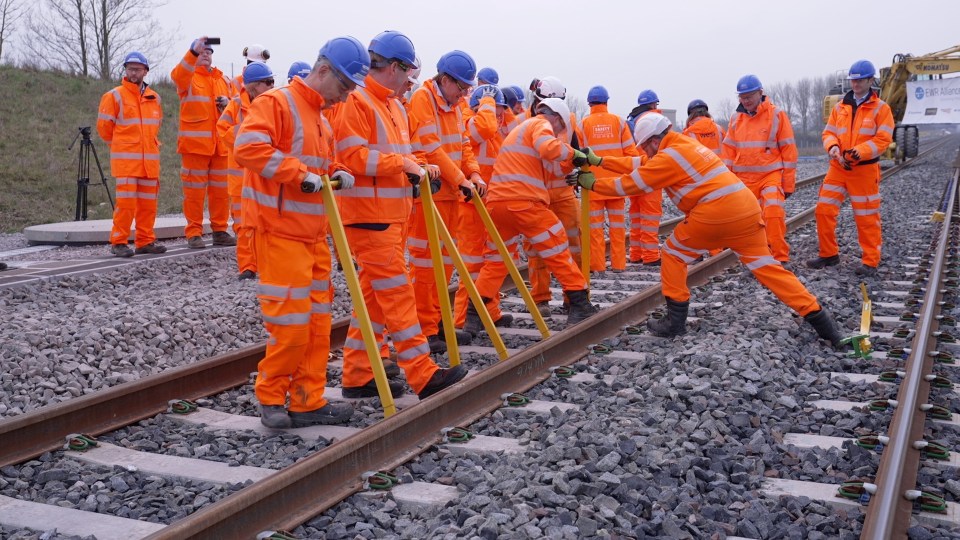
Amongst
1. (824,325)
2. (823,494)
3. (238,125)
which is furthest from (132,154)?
(823,494)

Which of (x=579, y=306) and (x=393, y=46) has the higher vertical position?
(x=393, y=46)

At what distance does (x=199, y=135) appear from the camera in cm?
1023

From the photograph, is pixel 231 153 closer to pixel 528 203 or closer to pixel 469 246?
pixel 469 246

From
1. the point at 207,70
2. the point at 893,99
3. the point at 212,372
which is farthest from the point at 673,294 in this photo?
the point at 893,99

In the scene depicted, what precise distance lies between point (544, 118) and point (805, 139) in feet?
233

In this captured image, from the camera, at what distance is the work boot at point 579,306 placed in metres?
7.11

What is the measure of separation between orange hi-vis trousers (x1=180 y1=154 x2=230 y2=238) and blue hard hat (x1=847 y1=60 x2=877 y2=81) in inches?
283

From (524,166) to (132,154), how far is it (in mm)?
5481

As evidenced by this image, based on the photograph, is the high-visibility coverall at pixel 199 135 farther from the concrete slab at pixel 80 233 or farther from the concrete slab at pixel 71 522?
the concrete slab at pixel 71 522

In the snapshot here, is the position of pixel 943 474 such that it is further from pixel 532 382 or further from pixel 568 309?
pixel 568 309

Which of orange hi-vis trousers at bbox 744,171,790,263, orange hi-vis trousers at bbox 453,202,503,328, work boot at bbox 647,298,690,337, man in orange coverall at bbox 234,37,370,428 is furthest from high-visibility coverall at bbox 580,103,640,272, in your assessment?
man in orange coverall at bbox 234,37,370,428

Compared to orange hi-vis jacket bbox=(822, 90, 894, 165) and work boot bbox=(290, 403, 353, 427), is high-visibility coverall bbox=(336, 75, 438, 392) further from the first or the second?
orange hi-vis jacket bbox=(822, 90, 894, 165)

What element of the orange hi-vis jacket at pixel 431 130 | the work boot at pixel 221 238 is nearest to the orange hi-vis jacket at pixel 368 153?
the orange hi-vis jacket at pixel 431 130

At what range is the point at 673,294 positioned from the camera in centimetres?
676
